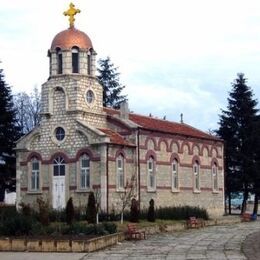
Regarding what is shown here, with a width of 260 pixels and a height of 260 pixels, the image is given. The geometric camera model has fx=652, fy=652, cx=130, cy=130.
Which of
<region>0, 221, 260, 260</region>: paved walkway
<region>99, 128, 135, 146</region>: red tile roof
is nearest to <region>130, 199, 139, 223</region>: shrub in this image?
<region>0, 221, 260, 260</region>: paved walkway

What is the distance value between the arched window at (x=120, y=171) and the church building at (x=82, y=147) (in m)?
0.07

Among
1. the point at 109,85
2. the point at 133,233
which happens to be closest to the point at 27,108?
the point at 109,85

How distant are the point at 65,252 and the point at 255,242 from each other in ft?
29.1

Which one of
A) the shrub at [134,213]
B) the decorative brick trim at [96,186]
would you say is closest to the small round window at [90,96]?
the decorative brick trim at [96,186]

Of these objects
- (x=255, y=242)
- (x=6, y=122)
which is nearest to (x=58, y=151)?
(x=6, y=122)

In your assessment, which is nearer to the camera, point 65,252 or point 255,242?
point 65,252

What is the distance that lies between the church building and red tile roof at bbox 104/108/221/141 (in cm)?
25

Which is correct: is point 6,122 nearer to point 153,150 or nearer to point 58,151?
point 58,151

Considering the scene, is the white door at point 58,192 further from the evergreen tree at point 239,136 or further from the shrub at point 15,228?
the evergreen tree at point 239,136

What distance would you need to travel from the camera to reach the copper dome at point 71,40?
43019 millimetres

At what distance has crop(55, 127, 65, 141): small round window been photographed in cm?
4363

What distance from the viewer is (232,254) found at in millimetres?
23641

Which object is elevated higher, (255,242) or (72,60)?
(72,60)

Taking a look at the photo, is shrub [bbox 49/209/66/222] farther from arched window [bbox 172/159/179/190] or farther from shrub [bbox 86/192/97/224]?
arched window [bbox 172/159/179/190]
